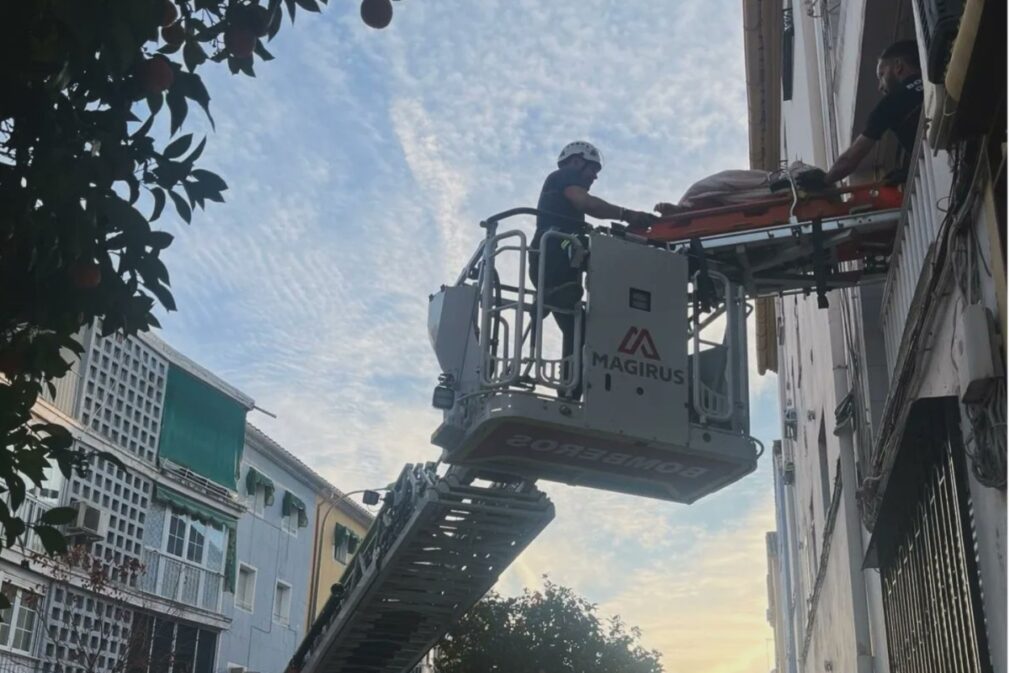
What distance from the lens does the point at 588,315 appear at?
20.4ft

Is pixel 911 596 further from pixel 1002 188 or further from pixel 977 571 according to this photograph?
pixel 1002 188

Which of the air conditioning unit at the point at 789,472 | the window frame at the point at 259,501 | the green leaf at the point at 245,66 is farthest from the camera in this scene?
the window frame at the point at 259,501

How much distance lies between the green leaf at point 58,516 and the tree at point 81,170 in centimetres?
5

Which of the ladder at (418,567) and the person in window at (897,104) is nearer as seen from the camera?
the person in window at (897,104)

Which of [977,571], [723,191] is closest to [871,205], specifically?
[723,191]

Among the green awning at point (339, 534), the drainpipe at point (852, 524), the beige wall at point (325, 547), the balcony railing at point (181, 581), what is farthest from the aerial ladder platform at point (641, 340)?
the green awning at point (339, 534)

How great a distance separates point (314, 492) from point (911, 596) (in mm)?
27488

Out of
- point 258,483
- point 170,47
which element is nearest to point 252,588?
point 258,483

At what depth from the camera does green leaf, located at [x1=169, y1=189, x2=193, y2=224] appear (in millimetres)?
3568

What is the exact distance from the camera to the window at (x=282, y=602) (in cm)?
2955

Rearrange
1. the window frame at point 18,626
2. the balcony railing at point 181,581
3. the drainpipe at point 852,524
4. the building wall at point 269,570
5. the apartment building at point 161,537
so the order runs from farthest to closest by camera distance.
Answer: the building wall at point 269,570, the balcony railing at point 181,581, the apartment building at point 161,537, the window frame at point 18,626, the drainpipe at point 852,524

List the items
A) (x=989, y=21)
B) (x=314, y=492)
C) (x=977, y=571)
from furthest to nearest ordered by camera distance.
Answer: (x=314, y=492), (x=977, y=571), (x=989, y=21)

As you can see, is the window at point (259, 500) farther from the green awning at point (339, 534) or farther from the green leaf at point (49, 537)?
the green leaf at point (49, 537)

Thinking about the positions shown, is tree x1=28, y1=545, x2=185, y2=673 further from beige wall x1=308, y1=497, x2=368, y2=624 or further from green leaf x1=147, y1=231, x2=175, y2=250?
green leaf x1=147, y1=231, x2=175, y2=250
